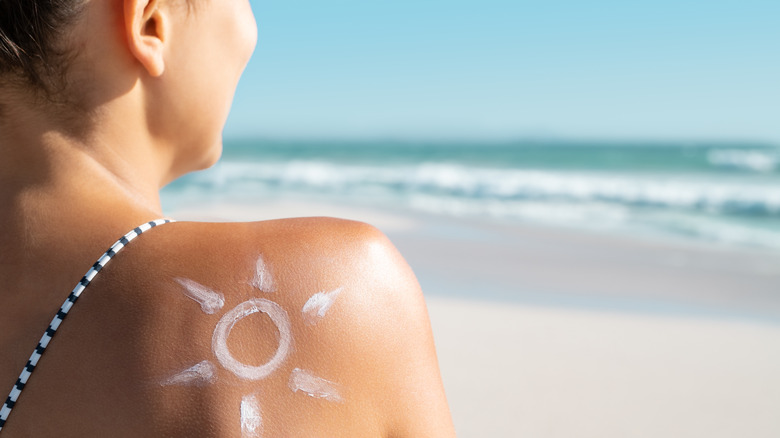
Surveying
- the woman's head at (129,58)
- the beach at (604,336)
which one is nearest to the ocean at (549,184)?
the beach at (604,336)

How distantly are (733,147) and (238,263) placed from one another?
80.2 ft

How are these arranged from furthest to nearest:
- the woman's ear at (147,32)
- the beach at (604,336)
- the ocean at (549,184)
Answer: the ocean at (549,184), the beach at (604,336), the woman's ear at (147,32)

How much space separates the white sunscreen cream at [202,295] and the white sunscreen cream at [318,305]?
9 cm

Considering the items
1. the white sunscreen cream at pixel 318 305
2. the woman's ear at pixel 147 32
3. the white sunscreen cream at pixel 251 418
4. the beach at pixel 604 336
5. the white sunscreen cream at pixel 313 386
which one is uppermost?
the beach at pixel 604 336

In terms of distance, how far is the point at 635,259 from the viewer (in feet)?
21.0

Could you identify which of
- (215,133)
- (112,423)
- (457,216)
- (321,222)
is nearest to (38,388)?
(112,423)

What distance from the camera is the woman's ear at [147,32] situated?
0.78m

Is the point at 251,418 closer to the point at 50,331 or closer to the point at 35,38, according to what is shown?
the point at 50,331

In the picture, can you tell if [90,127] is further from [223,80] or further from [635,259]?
[635,259]

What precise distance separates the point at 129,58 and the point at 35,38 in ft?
0.34

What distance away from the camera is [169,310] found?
691 mm

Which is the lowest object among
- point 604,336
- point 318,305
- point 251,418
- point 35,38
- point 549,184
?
point 251,418

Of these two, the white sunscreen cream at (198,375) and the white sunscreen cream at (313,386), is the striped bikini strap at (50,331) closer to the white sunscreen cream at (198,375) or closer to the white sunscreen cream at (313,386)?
the white sunscreen cream at (198,375)

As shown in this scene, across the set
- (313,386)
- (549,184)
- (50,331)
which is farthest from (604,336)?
(549,184)
